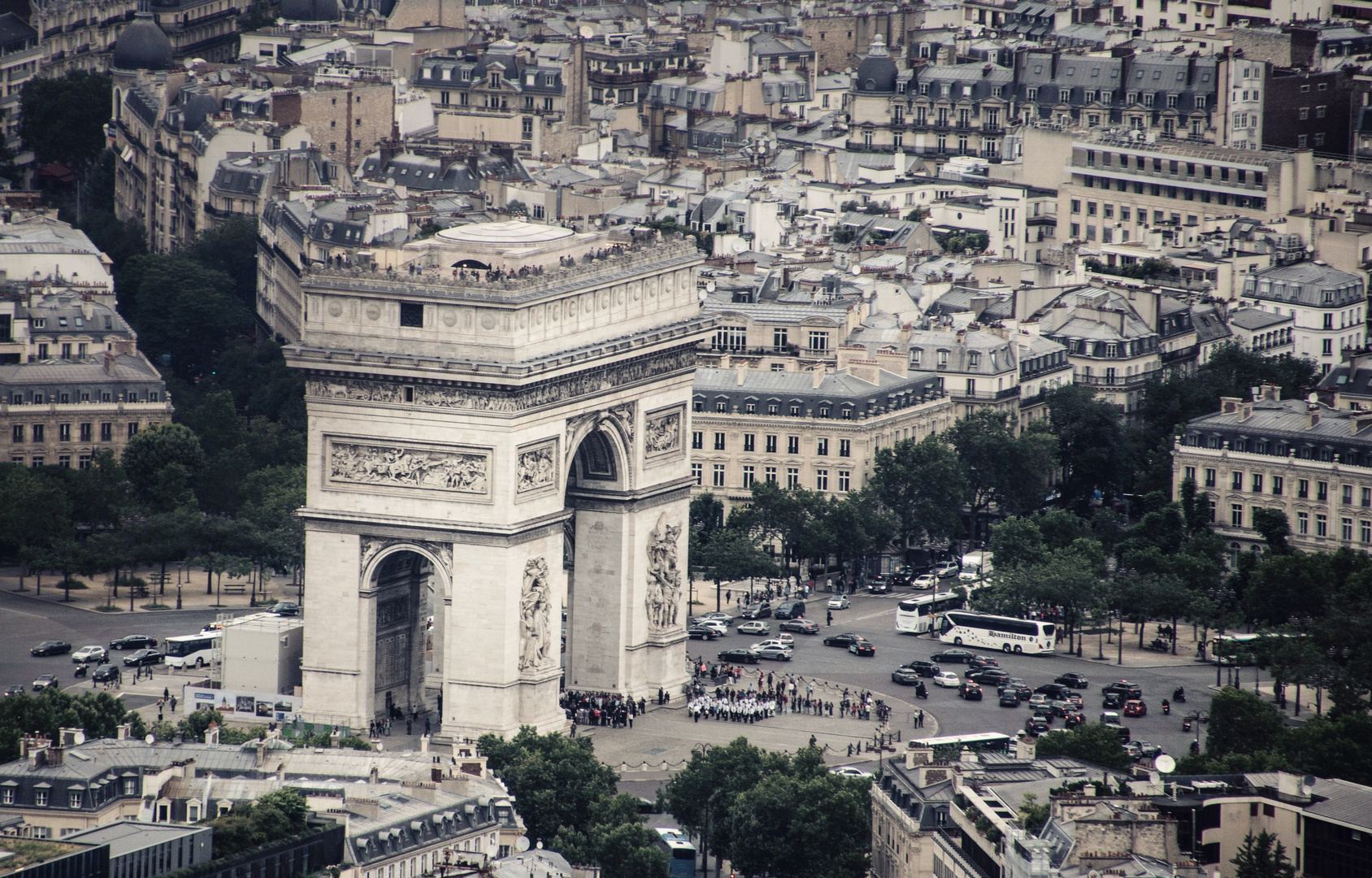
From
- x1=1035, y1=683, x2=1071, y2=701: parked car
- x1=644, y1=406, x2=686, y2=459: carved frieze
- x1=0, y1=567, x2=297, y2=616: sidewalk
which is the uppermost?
x1=644, y1=406, x2=686, y2=459: carved frieze

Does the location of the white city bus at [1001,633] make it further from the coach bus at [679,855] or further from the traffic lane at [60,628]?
the coach bus at [679,855]

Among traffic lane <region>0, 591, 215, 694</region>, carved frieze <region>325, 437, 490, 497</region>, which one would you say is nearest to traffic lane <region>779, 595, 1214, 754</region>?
carved frieze <region>325, 437, 490, 497</region>

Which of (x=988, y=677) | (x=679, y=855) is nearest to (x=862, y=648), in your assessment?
(x=988, y=677)

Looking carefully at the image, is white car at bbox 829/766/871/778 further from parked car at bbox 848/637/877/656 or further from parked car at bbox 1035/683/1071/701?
parked car at bbox 848/637/877/656

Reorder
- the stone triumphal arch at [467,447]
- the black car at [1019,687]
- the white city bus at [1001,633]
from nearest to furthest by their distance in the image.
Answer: the stone triumphal arch at [467,447] → the black car at [1019,687] → the white city bus at [1001,633]

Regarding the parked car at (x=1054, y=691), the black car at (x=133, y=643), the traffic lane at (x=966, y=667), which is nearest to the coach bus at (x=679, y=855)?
the traffic lane at (x=966, y=667)

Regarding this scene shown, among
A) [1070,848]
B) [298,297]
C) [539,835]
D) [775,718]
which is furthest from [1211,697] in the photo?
[298,297]

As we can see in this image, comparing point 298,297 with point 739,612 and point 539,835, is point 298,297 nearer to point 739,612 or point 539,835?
point 739,612
